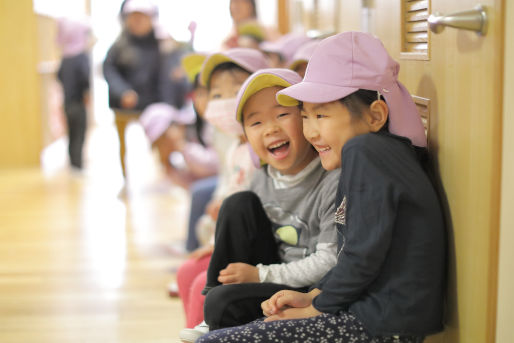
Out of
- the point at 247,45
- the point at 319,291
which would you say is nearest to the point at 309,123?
the point at 319,291

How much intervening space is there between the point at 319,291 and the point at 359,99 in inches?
14.6

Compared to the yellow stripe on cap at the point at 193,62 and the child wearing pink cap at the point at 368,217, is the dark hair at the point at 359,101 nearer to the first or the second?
the child wearing pink cap at the point at 368,217

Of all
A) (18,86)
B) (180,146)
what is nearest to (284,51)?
(180,146)

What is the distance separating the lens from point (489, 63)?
1.03 m


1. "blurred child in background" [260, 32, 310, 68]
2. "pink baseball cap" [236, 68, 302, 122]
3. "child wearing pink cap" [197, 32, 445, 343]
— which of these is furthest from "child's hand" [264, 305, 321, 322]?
"blurred child in background" [260, 32, 310, 68]

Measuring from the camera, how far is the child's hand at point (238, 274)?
141 centimetres

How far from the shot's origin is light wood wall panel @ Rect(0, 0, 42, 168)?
5586mm

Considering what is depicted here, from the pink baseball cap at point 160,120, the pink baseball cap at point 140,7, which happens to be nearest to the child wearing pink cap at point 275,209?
the pink baseball cap at point 160,120

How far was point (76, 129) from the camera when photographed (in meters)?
5.54

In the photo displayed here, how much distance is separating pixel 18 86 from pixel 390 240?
16.7ft

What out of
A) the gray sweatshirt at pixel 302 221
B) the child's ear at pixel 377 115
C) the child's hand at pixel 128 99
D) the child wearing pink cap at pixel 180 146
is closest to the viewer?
the child's ear at pixel 377 115

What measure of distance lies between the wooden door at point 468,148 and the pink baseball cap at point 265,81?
28cm

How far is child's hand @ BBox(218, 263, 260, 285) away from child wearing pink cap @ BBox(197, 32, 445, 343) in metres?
0.14

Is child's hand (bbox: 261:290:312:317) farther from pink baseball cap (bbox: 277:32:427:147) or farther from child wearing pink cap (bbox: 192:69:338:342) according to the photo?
pink baseball cap (bbox: 277:32:427:147)
